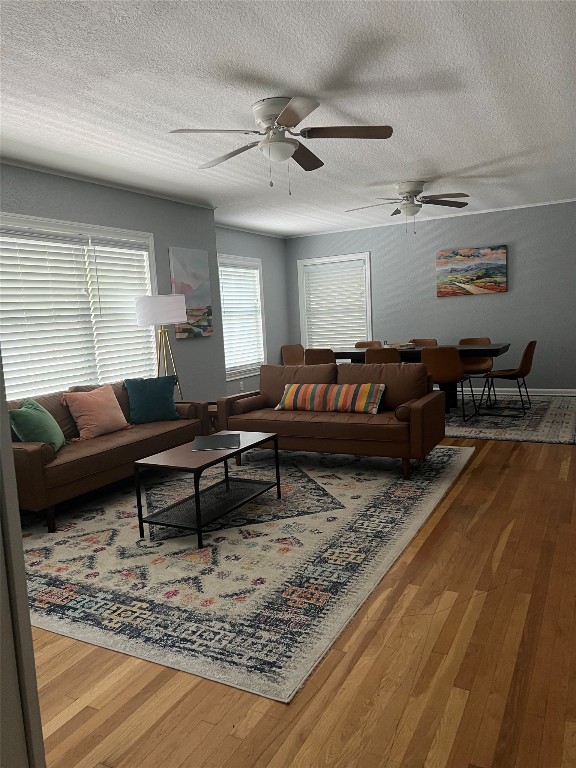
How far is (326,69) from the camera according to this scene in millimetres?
3002

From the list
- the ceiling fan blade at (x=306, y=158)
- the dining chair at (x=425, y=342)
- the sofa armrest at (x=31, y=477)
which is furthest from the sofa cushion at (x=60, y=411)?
the dining chair at (x=425, y=342)

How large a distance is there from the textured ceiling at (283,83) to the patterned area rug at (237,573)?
103 inches

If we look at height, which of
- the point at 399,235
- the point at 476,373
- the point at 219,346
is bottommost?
the point at 476,373

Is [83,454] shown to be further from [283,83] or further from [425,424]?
[283,83]

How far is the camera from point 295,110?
3.02 m

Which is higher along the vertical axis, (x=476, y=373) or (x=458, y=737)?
(x=476, y=373)

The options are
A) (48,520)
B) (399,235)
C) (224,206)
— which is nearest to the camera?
(48,520)

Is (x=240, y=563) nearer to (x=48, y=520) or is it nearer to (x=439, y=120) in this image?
(x=48, y=520)

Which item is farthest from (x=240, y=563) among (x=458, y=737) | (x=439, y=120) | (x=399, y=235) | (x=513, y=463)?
(x=399, y=235)

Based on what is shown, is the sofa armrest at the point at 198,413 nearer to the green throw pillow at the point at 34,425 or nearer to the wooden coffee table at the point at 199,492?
the wooden coffee table at the point at 199,492

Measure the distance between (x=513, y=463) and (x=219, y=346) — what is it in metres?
3.65

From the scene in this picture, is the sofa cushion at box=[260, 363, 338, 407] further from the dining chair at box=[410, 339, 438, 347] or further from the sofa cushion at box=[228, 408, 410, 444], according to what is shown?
the dining chair at box=[410, 339, 438, 347]

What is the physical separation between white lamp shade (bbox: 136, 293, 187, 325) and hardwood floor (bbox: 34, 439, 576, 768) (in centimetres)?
329

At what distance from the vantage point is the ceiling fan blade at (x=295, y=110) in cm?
292
